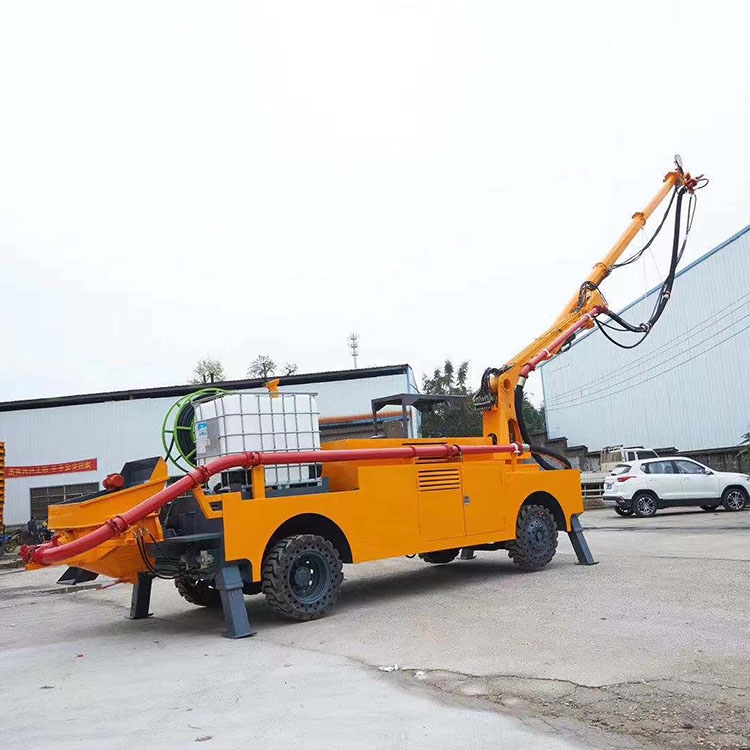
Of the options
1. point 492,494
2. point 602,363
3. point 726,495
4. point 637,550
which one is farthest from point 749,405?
point 492,494

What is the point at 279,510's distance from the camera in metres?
8.20

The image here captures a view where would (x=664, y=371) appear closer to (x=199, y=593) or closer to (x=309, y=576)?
(x=199, y=593)

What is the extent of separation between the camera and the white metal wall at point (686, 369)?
29203mm

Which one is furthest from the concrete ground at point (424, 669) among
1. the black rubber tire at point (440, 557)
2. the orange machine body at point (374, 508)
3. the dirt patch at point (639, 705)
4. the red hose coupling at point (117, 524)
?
the black rubber tire at point (440, 557)

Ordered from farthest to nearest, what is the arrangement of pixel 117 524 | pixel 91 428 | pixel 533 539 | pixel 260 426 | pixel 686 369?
pixel 686 369 < pixel 91 428 < pixel 533 539 < pixel 260 426 < pixel 117 524

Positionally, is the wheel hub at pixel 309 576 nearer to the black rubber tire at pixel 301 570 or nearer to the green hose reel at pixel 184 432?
the black rubber tire at pixel 301 570

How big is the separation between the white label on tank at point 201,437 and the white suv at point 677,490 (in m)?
15.5

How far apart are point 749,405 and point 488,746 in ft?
92.1

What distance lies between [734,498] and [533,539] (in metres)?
12.8

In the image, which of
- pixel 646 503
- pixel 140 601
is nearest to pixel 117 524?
pixel 140 601

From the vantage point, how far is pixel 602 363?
40.5 metres

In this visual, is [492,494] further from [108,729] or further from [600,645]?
[108,729]

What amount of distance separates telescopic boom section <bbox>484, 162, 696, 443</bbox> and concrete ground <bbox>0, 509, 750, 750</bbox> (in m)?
2.56

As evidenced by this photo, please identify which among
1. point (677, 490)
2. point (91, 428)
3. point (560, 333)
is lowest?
point (677, 490)
